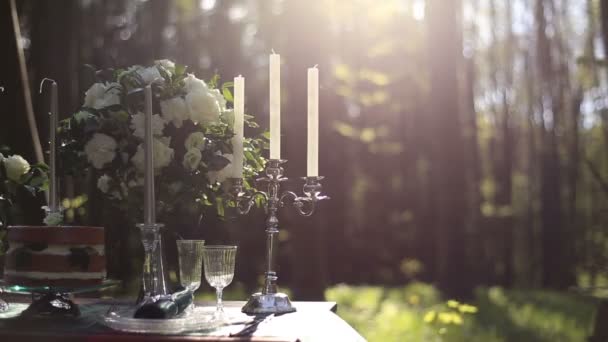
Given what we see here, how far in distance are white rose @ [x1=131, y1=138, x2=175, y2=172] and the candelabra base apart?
1.69 ft

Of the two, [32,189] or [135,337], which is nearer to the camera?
[135,337]

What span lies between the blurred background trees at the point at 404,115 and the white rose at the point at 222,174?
1.39 ft

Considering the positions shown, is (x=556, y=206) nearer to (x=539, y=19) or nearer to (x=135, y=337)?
(x=539, y=19)

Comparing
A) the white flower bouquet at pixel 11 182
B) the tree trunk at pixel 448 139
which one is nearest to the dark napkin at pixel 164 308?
the white flower bouquet at pixel 11 182

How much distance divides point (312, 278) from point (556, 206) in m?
9.62

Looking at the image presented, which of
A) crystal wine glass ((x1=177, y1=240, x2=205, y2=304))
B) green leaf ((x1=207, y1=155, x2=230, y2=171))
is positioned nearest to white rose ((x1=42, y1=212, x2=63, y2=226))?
crystal wine glass ((x1=177, y1=240, x2=205, y2=304))

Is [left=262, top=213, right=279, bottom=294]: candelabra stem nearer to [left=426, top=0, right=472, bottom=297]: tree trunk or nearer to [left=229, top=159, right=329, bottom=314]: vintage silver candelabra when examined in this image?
[left=229, top=159, right=329, bottom=314]: vintage silver candelabra

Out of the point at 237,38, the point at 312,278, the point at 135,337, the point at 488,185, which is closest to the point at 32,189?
the point at 135,337

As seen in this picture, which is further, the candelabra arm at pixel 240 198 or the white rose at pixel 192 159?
the candelabra arm at pixel 240 198

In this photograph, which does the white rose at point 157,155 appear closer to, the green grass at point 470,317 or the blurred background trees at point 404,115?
the blurred background trees at point 404,115

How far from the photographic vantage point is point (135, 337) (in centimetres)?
194

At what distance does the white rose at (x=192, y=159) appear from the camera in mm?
2349

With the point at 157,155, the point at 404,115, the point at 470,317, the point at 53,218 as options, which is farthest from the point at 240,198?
the point at 404,115

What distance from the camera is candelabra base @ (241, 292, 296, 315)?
249 centimetres
